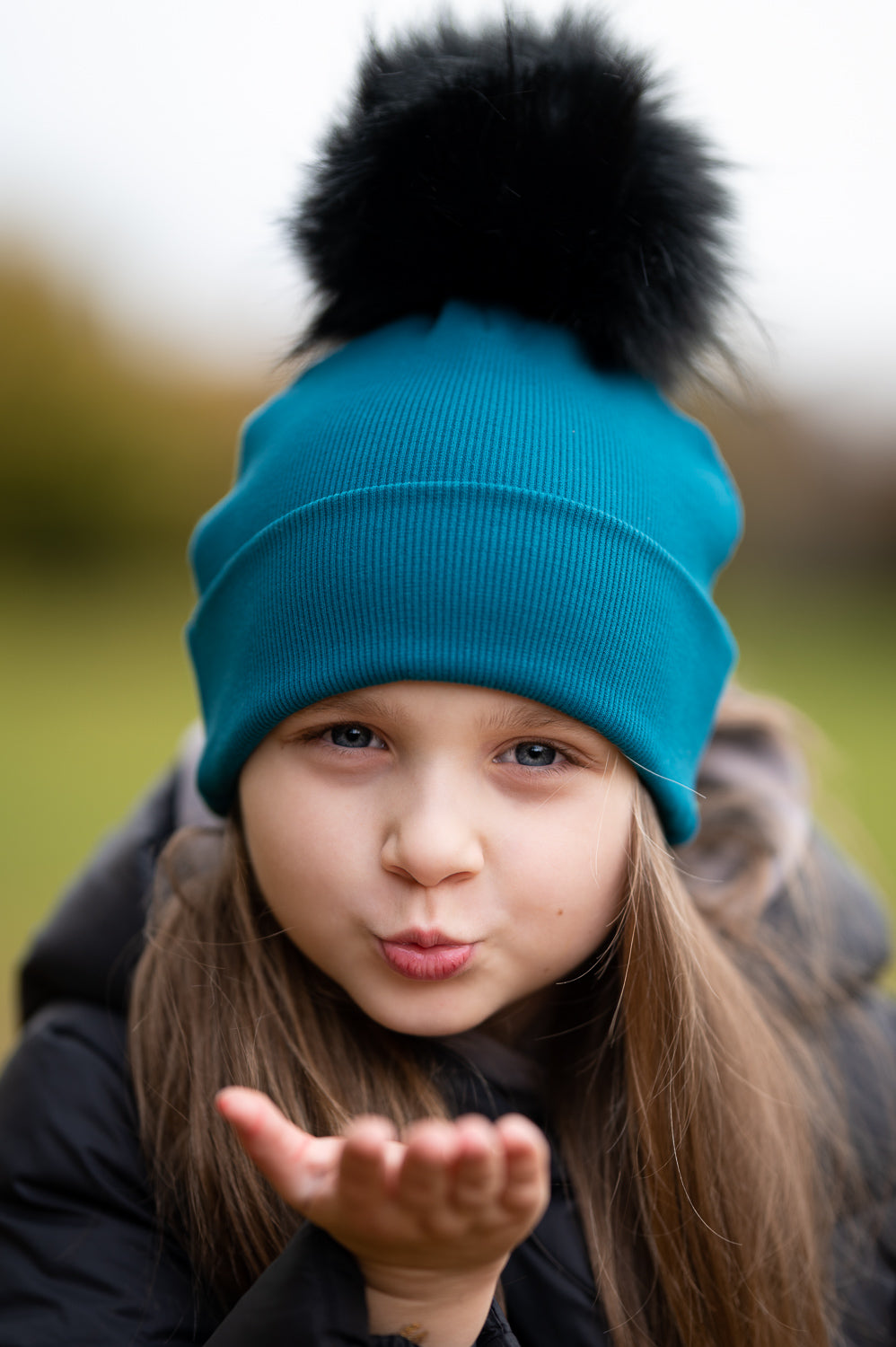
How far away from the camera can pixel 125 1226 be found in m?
1.36

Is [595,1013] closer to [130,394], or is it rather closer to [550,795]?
[550,795]

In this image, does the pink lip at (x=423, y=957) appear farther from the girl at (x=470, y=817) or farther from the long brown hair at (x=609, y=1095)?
the long brown hair at (x=609, y=1095)

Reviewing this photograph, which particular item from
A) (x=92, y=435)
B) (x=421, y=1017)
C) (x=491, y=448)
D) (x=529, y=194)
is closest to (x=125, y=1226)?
(x=421, y=1017)

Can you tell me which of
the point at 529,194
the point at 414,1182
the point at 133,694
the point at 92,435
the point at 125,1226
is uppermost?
the point at 529,194

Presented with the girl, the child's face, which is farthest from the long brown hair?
the child's face

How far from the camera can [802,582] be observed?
43.2ft

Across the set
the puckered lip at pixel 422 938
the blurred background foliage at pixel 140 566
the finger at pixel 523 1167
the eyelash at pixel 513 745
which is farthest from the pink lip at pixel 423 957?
the blurred background foliage at pixel 140 566

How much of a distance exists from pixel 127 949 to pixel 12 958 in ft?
6.91

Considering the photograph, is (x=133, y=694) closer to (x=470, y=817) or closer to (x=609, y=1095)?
(x=609, y=1095)

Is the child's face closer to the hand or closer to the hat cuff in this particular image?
the hat cuff

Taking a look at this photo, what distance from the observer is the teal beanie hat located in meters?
1.24

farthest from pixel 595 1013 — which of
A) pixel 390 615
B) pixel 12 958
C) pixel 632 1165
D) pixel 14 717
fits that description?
pixel 14 717

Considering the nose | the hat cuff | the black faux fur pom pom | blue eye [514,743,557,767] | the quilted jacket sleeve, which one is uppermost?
the black faux fur pom pom

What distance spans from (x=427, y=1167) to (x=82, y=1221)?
A: 70 centimetres
